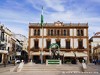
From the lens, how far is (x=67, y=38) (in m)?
66.0

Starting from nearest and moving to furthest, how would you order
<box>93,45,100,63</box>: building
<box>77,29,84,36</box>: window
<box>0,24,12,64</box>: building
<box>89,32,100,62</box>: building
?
<box>0,24,12,64</box>: building
<box>77,29,84,36</box>: window
<box>93,45,100,63</box>: building
<box>89,32,100,62</box>: building

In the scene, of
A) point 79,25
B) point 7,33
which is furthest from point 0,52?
point 79,25

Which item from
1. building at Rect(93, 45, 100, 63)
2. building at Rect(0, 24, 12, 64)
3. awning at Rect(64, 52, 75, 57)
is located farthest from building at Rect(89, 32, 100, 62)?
building at Rect(0, 24, 12, 64)

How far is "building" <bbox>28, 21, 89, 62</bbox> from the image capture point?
6519 cm

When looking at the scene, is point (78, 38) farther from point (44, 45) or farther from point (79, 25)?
point (44, 45)

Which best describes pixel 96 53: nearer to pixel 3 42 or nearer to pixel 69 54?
pixel 69 54

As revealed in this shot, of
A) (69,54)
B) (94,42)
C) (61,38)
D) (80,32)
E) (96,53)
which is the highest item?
(80,32)

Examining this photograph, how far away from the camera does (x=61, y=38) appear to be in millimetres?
66312

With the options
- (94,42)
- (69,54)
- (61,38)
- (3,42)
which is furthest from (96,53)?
(3,42)

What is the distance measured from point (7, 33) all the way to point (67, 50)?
57.3 ft

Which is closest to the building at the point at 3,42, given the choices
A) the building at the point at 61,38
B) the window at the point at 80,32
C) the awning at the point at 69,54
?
the building at the point at 61,38

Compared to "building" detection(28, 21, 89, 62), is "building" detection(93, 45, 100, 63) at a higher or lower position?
lower

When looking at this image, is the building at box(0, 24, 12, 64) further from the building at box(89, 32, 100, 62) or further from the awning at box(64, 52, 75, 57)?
the building at box(89, 32, 100, 62)

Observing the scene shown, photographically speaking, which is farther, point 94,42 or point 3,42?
point 94,42
